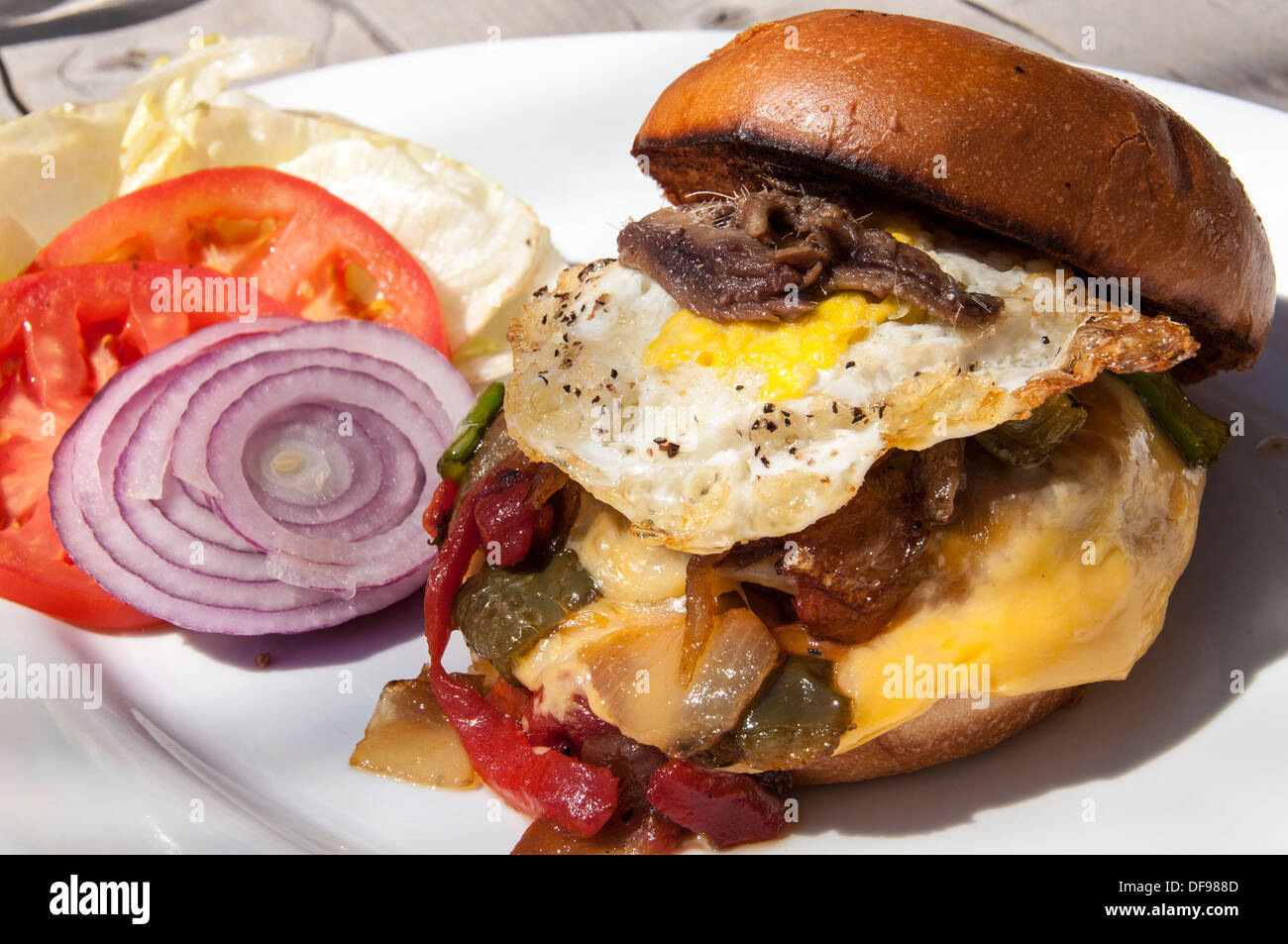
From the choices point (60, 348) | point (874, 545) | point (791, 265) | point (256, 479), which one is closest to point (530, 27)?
point (60, 348)

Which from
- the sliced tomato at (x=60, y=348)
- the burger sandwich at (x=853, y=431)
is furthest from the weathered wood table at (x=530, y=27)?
the burger sandwich at (x=853, y=431)

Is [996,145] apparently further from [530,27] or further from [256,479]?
[530,27]

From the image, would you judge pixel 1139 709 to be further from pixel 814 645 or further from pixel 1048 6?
pixel 1048 6

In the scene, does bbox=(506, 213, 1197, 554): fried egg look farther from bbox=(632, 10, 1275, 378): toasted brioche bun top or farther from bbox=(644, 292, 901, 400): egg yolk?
bbox=(632, 10, 1275, 378): toasted brioche bun top

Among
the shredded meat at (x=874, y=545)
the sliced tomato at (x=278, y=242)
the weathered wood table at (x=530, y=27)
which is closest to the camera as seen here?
the shredded meat at (x=874, y=545)

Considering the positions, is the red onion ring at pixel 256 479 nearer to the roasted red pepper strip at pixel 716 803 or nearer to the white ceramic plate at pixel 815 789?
the white ceramic plate at pixel 815 789
